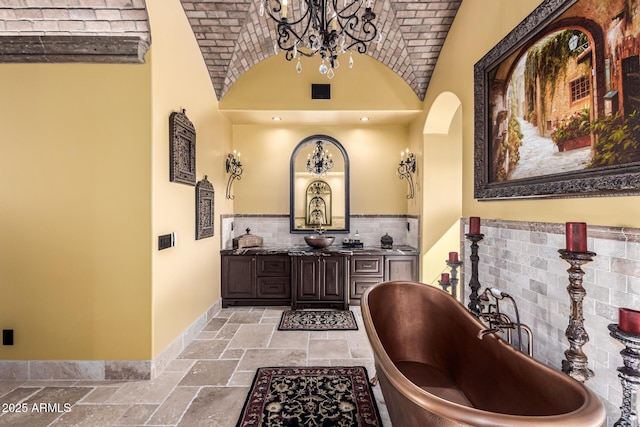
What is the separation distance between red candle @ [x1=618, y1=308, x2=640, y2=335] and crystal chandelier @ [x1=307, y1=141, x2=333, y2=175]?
403 centimetres

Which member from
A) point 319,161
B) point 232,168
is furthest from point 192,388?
point 319,161

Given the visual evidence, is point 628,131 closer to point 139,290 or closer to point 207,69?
point 139,290

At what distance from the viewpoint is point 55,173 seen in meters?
2.48

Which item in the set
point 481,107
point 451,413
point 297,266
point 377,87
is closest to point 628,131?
point 481,107

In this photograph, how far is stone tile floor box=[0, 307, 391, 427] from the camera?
6.79 ft

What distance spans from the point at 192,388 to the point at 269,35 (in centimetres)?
398

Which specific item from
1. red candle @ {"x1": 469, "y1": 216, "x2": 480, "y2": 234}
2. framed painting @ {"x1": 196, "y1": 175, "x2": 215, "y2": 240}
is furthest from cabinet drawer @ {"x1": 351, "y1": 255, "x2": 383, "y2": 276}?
framed painting @ {"x1": 196, "y1": 175, "x2": 215, "y2": 240}

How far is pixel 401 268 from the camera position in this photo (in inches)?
170

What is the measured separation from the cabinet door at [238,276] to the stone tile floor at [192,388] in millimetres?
937

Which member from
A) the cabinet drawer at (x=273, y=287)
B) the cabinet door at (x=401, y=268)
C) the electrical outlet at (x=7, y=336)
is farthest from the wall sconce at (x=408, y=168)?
the electrical outlet at (x=7, y=336)

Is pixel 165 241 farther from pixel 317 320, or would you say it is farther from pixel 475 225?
pixel 475 225

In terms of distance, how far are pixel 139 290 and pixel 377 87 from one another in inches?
150

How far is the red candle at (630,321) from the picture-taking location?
3.86 ft

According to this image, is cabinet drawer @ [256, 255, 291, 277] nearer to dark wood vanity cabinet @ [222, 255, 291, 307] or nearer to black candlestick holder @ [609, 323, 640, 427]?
dark wood vanity cabinet @ [222, 255, 291, 307]
